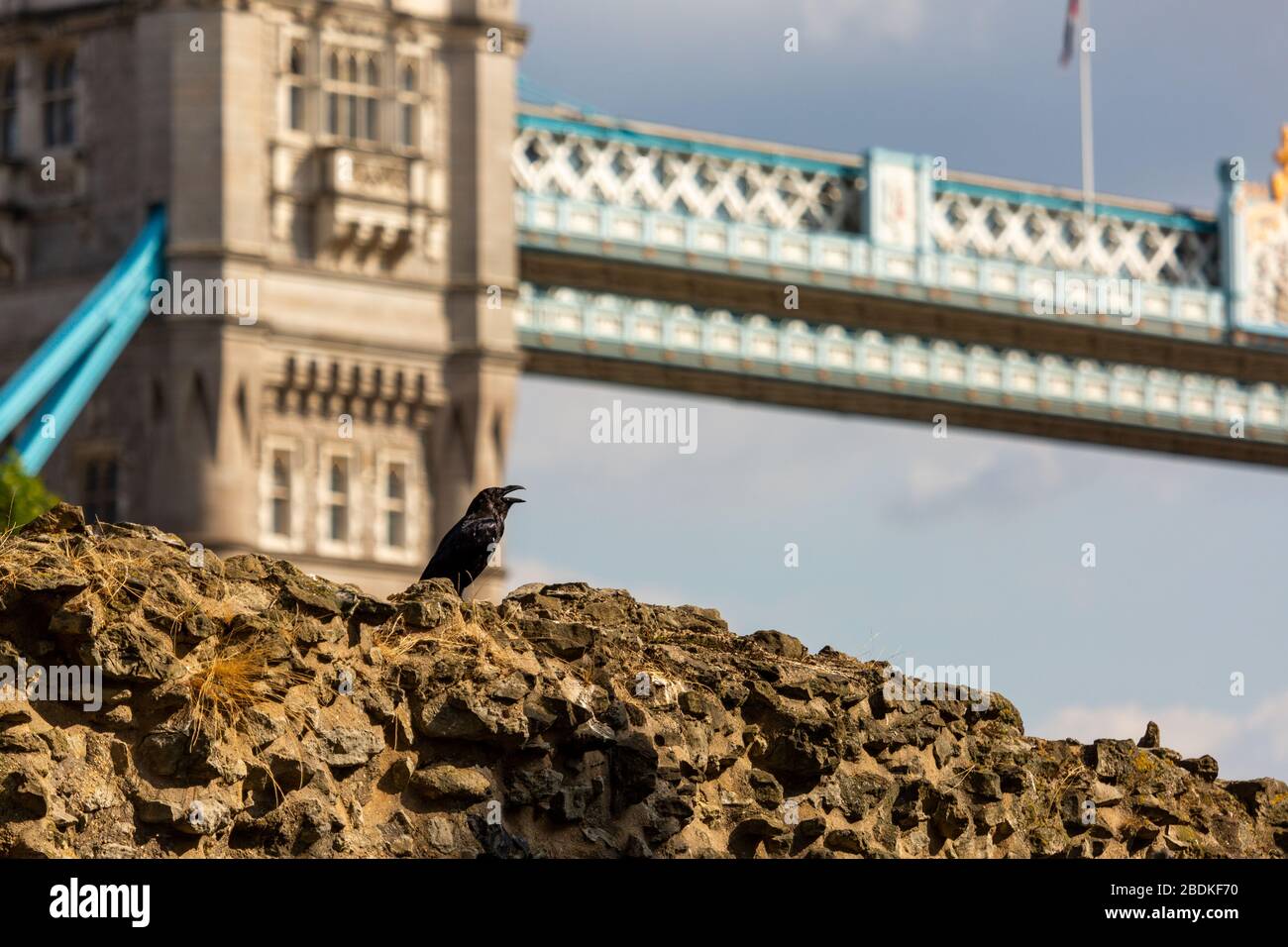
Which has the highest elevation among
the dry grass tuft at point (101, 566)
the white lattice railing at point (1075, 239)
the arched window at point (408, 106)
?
the arched window at point (408, 106)

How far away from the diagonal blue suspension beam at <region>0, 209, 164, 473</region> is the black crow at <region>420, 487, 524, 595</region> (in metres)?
35.8

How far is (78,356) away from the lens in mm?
54781

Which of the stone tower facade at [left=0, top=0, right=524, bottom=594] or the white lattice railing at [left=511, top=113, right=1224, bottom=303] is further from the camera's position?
the white lattice railing at [left=511, top=113, right=1224, bottom=303]

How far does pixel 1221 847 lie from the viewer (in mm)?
21344

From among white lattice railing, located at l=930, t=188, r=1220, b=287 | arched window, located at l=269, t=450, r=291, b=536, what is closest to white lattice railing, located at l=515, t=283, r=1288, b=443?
white lattice railing, located at l=930, t=188, r=1220, b=287

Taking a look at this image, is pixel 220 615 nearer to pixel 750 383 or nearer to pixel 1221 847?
pixel 1221 847

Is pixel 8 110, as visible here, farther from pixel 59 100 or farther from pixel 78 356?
pixel 78 356

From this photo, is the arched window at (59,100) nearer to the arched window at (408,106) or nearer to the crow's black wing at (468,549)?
the arched window at (408,106)

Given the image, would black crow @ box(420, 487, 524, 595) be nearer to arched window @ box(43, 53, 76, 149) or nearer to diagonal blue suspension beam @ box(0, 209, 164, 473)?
diagonal blue suspension beam @ box(0, 209, 164, 473)

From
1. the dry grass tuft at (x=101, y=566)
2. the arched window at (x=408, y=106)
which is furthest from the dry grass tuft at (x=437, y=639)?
the arched window at (x=408, y=106)

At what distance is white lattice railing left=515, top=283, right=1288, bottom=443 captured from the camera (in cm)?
6034

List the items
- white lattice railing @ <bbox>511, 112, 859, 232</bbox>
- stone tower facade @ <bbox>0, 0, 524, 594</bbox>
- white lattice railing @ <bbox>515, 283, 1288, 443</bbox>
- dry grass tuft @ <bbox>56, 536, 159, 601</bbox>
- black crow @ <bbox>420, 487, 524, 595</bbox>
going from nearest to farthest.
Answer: dry grass tuft @ <bbox>56, 536, 159, 601</bbox> → black crow @ <bbox>420, 487, 524, 595</bbox> → stone tower facade @ <bbox>0, 0, 524, 594</bbox> → white lattice railing @ <bbox>515, 283, 1288, 443</bbox> → white lattice railing @ <bbox>511, 112, 859, 232</bbox>

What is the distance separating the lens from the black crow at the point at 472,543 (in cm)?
1798

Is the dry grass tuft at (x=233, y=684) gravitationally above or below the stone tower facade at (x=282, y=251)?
below
